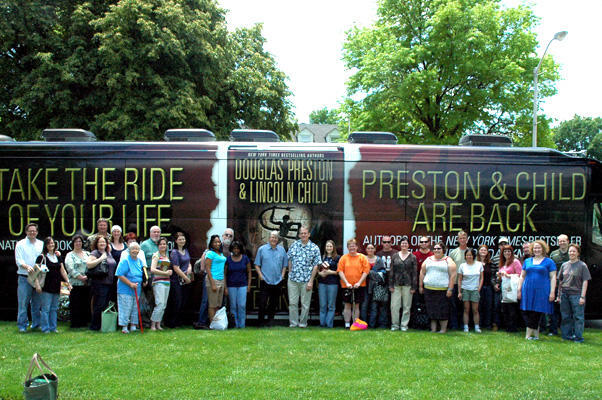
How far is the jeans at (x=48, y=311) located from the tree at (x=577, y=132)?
261 feet

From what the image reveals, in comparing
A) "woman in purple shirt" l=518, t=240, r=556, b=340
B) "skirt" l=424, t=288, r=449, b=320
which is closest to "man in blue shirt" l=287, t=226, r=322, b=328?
"skirt" l=424, t=288, r=449, b=320

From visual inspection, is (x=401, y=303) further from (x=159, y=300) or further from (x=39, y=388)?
(x=39, y=388)

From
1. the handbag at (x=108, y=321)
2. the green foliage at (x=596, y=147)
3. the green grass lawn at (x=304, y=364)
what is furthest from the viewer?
the green foliage at (x=596, y=147)

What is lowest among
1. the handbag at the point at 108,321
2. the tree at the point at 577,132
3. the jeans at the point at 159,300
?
the handbag at the point at 108,321

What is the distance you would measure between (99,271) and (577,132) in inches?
3266

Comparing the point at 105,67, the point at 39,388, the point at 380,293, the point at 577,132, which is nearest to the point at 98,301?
the point at 39,388

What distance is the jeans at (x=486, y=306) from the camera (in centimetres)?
1008

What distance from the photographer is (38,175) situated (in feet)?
33.0

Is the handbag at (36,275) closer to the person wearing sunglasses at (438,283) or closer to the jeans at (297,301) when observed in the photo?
the jeans at (297,301)

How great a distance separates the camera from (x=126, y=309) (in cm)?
930

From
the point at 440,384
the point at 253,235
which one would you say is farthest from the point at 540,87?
the point at 440,384

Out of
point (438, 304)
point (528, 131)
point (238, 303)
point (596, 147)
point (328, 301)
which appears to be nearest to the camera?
point (438, 304)

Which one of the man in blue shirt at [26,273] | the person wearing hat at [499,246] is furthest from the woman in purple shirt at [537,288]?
the man in blue shirt at [26,273]

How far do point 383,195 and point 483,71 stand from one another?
1417 centimetres
